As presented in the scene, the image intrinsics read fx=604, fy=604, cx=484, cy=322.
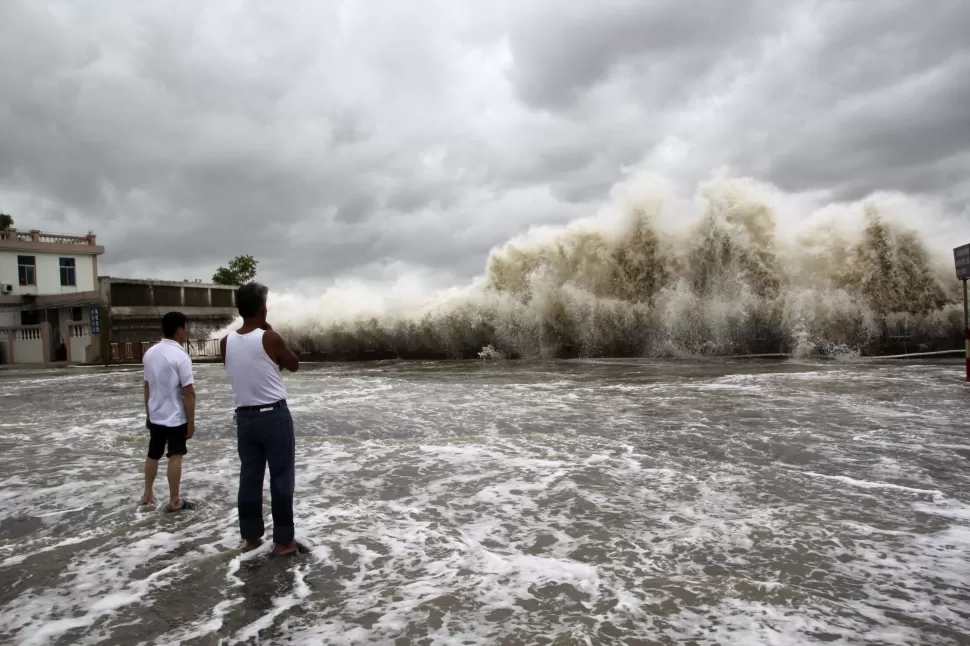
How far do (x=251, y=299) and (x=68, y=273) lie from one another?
43.7 metres

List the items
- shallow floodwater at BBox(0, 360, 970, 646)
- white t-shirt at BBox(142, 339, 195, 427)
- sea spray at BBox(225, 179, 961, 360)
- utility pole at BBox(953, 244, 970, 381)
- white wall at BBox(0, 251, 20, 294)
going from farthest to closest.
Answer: white wall at BBox(0, 251, 20, 294) → sea spray at BBox(225, 179, 961, 360) → utility pole at BBox(953, 244, 970, 381) → white t-shirt at BBox(142, 339, 195, 427) → shallow floodwater at BBox(0, 360, 970, 646)

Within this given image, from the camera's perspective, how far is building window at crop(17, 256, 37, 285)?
3662cm

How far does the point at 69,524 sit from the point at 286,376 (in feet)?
43.2

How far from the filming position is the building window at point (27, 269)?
3662 centimetres

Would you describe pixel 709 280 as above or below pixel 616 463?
above

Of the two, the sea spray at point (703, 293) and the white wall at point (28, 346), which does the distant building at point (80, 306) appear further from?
the sea spray at point (703, 293)

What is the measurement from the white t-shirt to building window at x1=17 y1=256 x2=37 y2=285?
41028mm

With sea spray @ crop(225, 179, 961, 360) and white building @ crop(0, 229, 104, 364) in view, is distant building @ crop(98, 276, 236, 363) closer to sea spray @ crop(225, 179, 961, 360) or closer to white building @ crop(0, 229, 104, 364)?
white building @ crop(0, 229, 104, 364)

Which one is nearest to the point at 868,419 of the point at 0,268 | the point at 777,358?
the point at 777,358

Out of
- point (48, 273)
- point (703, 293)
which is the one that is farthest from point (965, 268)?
point (48, 273)

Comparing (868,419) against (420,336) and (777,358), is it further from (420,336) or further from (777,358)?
(420,336)

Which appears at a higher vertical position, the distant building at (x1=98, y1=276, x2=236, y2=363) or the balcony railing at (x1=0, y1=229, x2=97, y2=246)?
the balcony railing at (x1=0, y1=229, x2=97, y2=246)

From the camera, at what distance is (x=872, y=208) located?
17.2 m

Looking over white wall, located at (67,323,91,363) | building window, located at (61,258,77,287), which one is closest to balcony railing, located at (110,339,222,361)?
white wall, located at (67,323,91,363)
